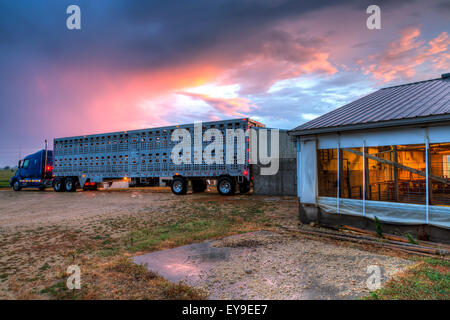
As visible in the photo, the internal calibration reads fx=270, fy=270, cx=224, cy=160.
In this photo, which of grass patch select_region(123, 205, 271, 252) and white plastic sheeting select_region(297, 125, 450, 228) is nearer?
white plastic sheeting select_region(297, 125, 450, 228)

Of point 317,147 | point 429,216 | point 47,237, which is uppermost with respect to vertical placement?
point 317,147

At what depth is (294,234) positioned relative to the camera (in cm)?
734

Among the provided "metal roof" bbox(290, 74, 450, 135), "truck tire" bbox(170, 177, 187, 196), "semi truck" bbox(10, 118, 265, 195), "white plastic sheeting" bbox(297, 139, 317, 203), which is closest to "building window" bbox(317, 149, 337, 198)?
"white plastic sheeting" bbox(297, 139, 317, 203)

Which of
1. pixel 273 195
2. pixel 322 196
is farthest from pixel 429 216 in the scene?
pixel 273 195

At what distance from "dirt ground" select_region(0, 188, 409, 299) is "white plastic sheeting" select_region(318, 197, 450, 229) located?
1562 mm

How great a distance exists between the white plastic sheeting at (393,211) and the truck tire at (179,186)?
1169cm

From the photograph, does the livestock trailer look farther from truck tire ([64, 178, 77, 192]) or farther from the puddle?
the puddle

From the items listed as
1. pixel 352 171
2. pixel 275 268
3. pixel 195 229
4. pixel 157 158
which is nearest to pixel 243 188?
pixel 157 158

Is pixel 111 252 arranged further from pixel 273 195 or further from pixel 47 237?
pixel 273 195

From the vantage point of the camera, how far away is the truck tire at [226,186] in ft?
Result: 55.0

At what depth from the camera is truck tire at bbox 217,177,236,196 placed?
16766 mm

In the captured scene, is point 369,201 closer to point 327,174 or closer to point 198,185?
point 327,174
